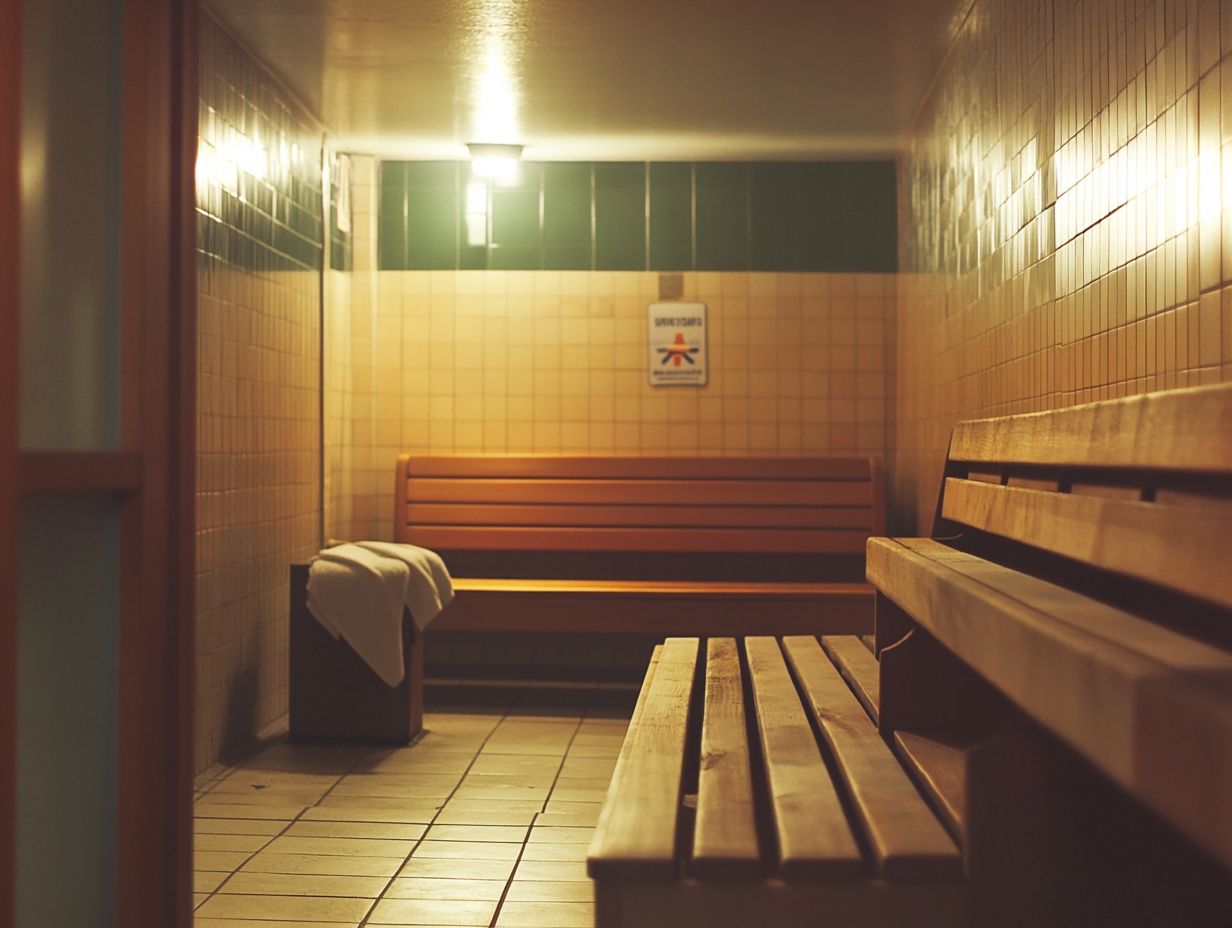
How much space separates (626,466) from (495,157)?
1.79 meters

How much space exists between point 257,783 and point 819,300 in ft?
13.2

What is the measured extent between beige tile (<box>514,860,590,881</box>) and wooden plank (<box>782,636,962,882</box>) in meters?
1.03

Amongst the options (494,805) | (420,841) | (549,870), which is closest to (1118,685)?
(549,870)

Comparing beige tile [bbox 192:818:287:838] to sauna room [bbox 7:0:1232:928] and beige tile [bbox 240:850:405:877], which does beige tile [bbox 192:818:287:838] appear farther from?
beige tile [bbox 240:850:405:877]

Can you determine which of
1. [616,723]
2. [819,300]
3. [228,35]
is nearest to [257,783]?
[616,723]

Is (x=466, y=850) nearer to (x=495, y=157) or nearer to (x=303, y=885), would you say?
(x=303, y=885)

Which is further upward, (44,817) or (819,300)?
(819,300)

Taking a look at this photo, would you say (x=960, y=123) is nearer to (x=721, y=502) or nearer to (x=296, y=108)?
(x=721, y=502)

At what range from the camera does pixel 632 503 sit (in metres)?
7.22

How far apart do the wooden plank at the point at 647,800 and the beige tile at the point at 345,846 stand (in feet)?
4.45

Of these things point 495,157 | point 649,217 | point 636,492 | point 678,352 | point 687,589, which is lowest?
point 687,589

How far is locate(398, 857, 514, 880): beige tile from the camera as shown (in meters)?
3.83

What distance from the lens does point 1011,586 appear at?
1.93 m

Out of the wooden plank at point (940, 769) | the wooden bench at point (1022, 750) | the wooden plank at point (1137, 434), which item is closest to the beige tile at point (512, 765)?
the wooden bench at point (1022, 750)
